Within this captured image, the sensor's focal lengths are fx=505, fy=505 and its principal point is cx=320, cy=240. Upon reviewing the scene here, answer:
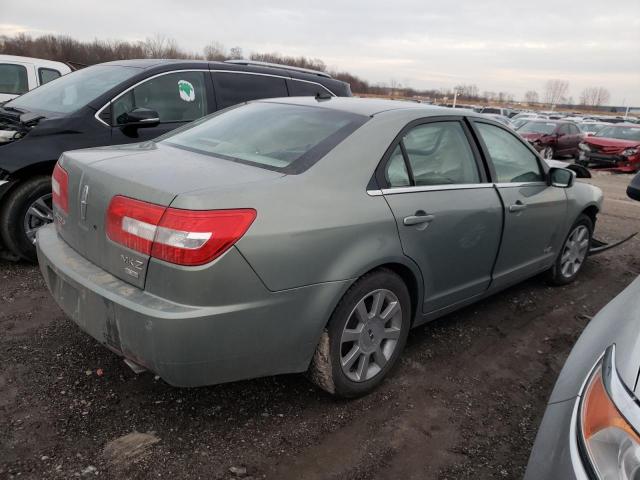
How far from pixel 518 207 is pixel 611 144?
46.0 ft

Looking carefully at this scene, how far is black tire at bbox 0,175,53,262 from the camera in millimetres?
4102

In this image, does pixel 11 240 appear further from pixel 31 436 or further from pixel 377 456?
pixel 377 456

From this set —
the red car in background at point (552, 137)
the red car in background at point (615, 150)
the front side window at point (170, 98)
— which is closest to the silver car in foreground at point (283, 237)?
the front side window at point (170, 98)

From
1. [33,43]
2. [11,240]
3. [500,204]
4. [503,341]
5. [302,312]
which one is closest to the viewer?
[302,312]

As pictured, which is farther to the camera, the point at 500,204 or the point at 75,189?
the point at 500,204

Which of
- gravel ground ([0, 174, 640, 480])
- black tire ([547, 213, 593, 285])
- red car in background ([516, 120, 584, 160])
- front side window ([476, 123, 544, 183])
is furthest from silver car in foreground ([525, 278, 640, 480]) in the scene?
red car in background ([516, 120, 584, 160])

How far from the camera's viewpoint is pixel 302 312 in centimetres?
229

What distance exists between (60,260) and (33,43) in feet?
190

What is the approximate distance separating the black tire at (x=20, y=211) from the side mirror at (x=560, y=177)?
4.12 meters

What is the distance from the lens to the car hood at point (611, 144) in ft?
49.2

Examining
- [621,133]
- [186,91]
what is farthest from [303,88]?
[621,133]

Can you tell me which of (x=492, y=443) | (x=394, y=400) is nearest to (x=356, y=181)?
(x=394, y=400)

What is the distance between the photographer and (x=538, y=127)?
17344mm

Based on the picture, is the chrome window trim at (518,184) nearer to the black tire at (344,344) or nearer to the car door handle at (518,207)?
the car door handle at (518,207)
